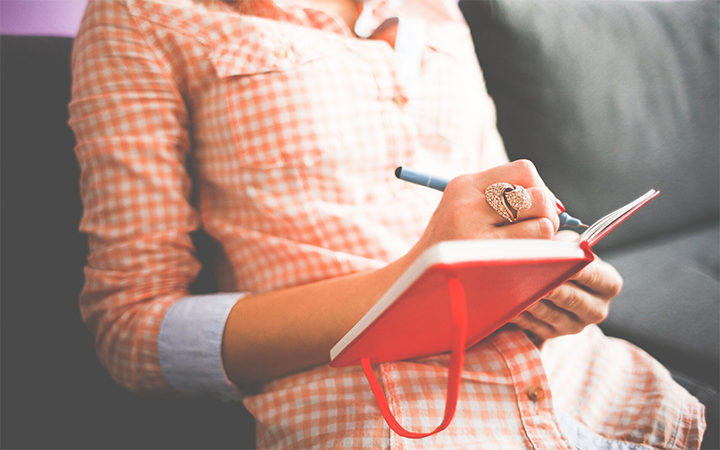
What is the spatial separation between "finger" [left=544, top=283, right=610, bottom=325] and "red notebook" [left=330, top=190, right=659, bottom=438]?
0.09m

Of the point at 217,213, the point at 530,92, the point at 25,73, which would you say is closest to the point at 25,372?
the point at 217,213

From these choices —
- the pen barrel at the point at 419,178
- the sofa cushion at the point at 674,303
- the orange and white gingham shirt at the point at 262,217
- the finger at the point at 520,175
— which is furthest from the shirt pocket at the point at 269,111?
the sofa cushion at the point at 674,303

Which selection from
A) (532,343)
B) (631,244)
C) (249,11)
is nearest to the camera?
(532,343)

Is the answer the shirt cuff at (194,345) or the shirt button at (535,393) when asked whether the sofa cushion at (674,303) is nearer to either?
the shirt button at (535,393)

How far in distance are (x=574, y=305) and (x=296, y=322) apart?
0.38 meters

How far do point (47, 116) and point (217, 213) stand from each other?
343 mm

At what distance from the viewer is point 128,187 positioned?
554mm

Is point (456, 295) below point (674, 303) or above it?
above

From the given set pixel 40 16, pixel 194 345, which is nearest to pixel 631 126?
pixel 194 345

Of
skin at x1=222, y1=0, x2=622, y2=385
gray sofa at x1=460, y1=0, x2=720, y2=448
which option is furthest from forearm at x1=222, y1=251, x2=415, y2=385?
gray sofa at x1=460, y1=0, x2=720, y2=448

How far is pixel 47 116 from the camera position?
2.16ft

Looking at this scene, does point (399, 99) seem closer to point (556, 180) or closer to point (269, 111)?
point (269, 111)

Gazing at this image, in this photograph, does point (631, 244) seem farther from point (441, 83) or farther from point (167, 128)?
point (167, 128)

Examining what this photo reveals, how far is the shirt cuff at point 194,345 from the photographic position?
546mm
